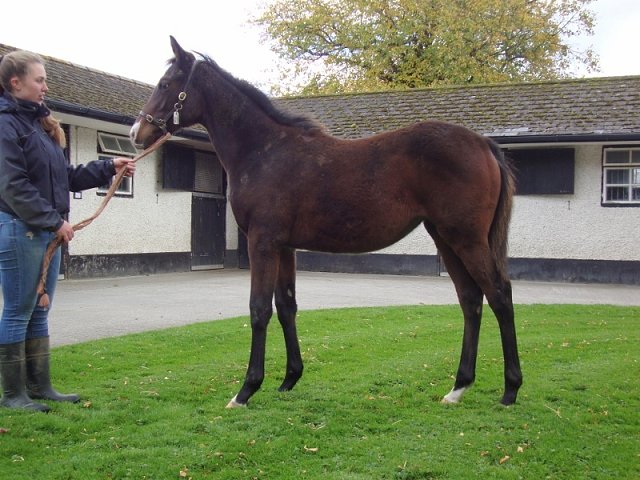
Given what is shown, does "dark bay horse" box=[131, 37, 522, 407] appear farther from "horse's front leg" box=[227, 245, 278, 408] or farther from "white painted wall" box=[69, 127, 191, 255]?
"white painted wall" box=[69, 127, 191, 255]

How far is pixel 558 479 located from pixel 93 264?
532 inches

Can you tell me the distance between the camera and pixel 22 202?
4113mm

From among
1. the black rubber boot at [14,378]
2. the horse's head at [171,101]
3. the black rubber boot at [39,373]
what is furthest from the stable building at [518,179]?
the black rubber boot at [14,378]

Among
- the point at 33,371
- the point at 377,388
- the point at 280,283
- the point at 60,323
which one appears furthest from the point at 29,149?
the point at 60,323

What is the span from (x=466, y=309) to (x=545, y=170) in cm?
1209

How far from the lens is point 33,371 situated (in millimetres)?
4684

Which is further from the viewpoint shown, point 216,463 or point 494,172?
point 494,172

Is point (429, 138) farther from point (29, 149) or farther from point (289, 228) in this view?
point (29, 149)

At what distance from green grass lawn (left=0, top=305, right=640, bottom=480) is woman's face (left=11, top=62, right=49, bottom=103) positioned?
7.13 feet

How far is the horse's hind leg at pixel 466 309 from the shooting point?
484 cm

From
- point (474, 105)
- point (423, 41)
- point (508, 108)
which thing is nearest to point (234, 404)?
point (508, 108)

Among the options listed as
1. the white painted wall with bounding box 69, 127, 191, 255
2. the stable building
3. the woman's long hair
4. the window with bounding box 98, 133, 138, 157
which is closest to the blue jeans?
the woman's long hair

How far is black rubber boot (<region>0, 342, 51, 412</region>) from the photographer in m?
4.30

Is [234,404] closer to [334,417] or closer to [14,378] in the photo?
[334,417]
